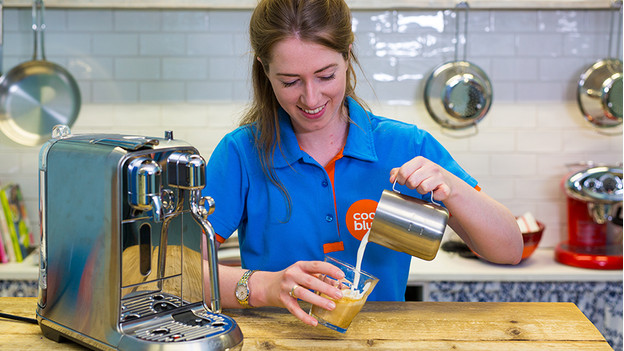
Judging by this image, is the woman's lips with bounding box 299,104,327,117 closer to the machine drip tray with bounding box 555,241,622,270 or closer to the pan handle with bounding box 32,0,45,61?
the machine drip tray with bounding box 555,241,622,270

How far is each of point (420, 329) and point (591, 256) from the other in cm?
174

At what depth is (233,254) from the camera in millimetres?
2771

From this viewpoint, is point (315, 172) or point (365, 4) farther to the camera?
point (365, 4)

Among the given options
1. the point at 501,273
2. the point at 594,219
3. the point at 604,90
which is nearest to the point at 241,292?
the point at 501,273

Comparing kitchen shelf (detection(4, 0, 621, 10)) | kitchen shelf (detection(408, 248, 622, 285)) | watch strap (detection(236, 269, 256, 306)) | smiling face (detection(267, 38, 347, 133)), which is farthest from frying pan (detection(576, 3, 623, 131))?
watch strap (detection(236, 269, 256, 306))

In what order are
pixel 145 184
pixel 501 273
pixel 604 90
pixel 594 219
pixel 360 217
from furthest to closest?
pixel 604 90
pixel 594 219
pixel 501 273
pixel 360 217
pixel 145 184

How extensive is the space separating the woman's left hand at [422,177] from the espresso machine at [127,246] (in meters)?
0.40

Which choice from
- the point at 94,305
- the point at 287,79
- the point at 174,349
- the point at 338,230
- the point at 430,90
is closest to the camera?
the point at 174,349

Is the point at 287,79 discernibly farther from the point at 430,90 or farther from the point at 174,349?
the point at 430,90

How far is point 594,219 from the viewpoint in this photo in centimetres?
287

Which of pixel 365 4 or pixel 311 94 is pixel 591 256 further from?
pixel 311 94

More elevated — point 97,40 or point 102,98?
point 97,40

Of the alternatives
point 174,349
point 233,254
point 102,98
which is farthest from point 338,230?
point 102,98

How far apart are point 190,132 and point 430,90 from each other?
117cm
